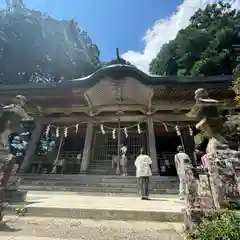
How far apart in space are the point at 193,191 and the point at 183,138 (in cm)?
1031

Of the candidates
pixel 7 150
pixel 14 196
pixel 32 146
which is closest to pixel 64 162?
pixel 32 146

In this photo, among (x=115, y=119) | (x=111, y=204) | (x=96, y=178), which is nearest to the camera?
(x=111, y=204)

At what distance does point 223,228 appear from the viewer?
9.88 feet

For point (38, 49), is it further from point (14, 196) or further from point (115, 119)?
point (14, 196)

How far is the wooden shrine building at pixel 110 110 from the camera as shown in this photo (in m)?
11.8

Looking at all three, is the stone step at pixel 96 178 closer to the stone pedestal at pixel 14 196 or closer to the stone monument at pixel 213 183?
the stone pedestal at pixel 14 196

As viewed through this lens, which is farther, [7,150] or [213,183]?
[7,150]

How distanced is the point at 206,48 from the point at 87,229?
26.7 meters

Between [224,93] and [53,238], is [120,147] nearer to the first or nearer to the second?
[224,93]

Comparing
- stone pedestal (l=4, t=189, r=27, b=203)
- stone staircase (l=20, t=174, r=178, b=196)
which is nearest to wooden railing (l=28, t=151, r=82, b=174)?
stone staircase (l=20, t=174, r=178, b=196)

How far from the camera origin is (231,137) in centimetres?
1062

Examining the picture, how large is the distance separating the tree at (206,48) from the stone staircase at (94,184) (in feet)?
55.6

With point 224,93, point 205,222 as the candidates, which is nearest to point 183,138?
point 224,93

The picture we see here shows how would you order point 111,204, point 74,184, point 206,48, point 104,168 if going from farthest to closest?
point 206,48 < point 104,168 < point 74,184 < point 111,204
